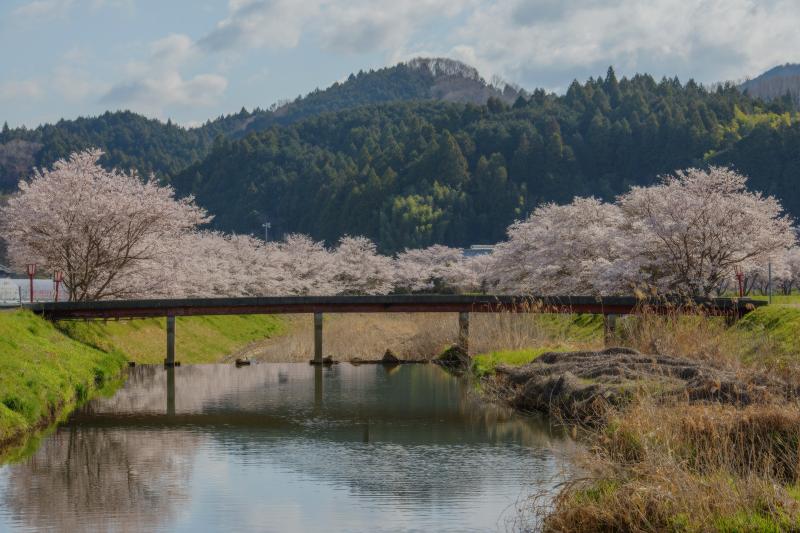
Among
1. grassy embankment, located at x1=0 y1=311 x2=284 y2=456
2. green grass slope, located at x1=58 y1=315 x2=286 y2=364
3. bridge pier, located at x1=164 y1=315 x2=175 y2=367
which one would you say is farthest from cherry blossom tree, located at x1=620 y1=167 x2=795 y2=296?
grassy embankment, located at x1=0 y1=311 x2=284 y2=456

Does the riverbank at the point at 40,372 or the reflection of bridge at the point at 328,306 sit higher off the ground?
the reflection of bridge at the point at 328,306

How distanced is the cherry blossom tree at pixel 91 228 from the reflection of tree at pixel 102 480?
26.3 meters

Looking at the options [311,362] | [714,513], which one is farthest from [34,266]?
[714,513]

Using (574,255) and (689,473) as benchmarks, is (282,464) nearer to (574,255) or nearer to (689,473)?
(689,473)

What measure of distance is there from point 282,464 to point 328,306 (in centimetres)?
3119

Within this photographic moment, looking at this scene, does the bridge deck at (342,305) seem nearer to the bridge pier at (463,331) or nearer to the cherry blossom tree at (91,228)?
the bridge pier at (463,331)

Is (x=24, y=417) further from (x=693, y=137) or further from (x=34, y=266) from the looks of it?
(x=693, y=137)

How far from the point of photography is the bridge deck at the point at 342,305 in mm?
51844

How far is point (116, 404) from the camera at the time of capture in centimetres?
3838

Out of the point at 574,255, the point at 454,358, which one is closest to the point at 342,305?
the point at 454,358

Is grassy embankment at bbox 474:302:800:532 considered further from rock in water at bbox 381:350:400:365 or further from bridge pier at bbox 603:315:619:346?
rock in water at bbox 381:350:400:365

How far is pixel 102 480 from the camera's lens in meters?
23.9

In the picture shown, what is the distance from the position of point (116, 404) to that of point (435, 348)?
24.5 m

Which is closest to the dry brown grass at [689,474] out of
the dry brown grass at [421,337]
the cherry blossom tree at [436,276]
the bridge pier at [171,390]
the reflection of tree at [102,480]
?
the reflection of tree at [102,480]
